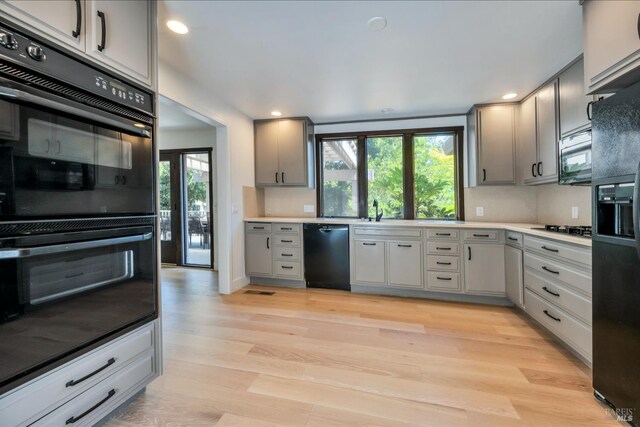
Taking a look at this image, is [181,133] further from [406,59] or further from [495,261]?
[495,261]

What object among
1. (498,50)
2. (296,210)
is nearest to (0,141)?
(498,50)

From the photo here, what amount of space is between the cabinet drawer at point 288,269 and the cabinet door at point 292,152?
3.73ft

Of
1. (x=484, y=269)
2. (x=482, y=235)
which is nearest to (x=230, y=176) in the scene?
(x=482, y=235)

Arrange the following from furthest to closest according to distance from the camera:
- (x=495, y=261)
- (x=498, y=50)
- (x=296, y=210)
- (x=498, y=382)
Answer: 1. (x=296, y=210)
2. (x=495, y=261)
3. (x=498, y=50)
4. (x=498, y=382)

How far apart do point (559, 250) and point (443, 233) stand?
1.16m

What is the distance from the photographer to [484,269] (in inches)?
118

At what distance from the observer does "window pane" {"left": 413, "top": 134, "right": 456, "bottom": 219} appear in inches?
149

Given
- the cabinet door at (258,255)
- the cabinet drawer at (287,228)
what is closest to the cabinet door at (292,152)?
the cabinet drawer at (287,228)

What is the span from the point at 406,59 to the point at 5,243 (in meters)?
2.66

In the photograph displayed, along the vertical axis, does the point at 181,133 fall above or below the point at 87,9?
above

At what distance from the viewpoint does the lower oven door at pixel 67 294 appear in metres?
0.98

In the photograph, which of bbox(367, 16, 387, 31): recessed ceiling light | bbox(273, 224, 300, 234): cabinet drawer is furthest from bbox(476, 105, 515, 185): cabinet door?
bbox(273, 224, 300, 234): cabinet drawer

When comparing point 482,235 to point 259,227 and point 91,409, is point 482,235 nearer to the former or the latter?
point 259,227

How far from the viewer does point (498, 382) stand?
1710 millimetres
